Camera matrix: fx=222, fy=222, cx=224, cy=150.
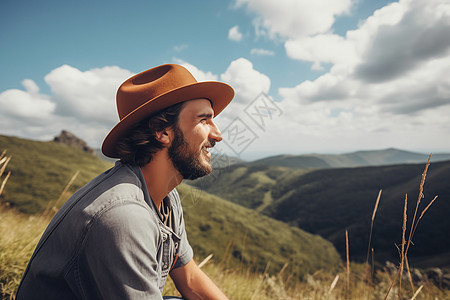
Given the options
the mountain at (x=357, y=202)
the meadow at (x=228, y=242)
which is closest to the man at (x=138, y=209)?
the meadow at (x=228, y=242)

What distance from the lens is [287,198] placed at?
110562 mm

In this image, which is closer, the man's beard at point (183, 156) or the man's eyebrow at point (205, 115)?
the man's beard at point (183, 156)

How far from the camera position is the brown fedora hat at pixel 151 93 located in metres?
2.11

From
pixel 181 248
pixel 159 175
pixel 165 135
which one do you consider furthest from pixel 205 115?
pixel 181 248

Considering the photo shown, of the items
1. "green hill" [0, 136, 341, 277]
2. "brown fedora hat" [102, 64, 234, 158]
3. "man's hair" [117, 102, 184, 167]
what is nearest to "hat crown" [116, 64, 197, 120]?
"brown fedora hat" [102, 64, 234, 158]

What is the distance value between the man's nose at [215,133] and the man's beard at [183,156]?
0.24m

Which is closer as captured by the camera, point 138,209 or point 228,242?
point 138,209

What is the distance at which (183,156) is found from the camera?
223cm

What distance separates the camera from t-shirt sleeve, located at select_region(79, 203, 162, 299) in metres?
1.31

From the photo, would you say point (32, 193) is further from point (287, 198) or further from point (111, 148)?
point (287, 198)

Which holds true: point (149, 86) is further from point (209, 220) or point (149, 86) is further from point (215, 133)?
point (209, 220)

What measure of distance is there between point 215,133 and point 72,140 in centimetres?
10783

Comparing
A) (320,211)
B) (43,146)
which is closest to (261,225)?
(320,211)

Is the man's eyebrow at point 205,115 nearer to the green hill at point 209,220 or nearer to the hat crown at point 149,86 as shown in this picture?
the hat crown at point 149,86
